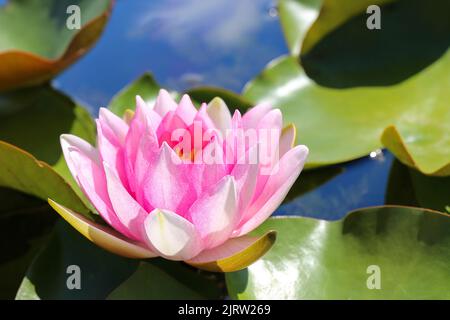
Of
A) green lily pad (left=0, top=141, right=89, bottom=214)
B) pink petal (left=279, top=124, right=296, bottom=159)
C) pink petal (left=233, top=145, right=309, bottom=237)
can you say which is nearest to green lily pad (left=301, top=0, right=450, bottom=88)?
pink petal (left=279, top=124, right=296, bottom=159)

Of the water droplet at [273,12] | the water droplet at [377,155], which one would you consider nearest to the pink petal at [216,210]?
the water droplet at [377,155]

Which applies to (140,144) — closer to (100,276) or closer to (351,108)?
(100,276)

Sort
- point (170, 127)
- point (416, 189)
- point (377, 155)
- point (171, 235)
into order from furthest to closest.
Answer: point (377, 155) < point (416, 189) < point (170, 127) < point (171, 235)

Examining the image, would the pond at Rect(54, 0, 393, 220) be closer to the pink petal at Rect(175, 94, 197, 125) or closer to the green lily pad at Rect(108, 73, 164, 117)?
the green lily pad at Rect(108, 73, 164, 117)

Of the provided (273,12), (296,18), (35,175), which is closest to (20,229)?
(35,175)

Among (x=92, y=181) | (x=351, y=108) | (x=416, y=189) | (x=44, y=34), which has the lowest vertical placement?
(x=416, y=189)
